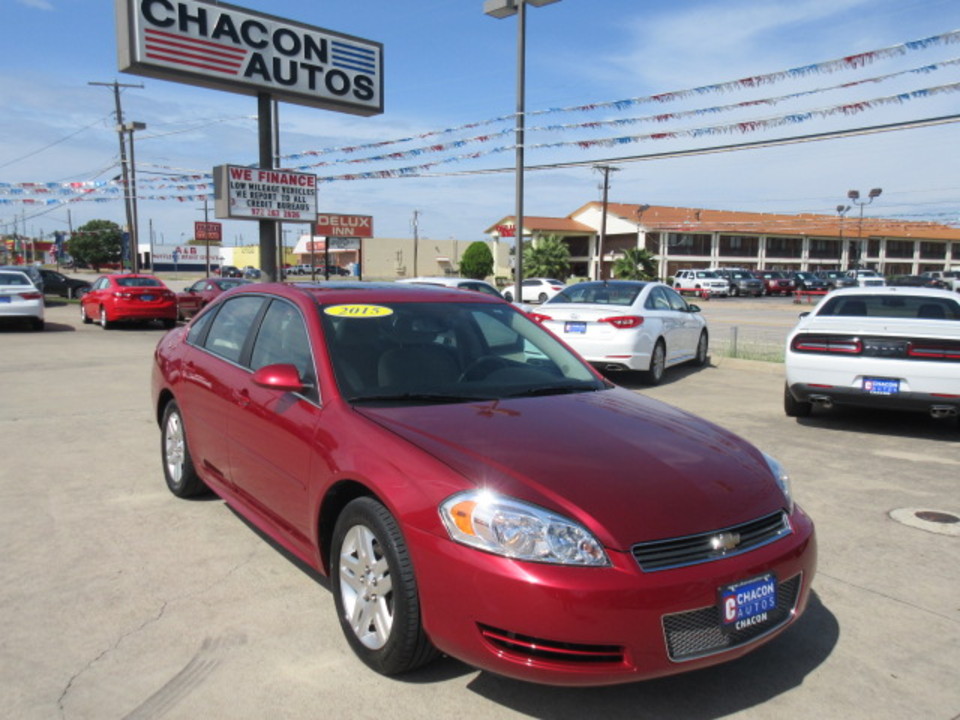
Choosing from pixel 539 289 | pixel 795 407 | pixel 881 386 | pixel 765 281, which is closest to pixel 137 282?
pixel 795 407

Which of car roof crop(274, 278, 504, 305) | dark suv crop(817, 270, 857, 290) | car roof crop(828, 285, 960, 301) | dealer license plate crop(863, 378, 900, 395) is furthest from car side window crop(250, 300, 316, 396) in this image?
dark suv crop(817, 270, 857, 290)

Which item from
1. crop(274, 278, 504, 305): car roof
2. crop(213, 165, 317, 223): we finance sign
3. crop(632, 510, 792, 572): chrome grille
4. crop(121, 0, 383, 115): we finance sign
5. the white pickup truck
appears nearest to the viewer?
crop(632, 510, 792, 572): chrome grille

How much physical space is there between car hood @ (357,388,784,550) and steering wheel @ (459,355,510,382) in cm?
33

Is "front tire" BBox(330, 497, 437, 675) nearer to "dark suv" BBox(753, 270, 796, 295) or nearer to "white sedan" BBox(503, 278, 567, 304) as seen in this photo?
"white sedan" BBox(503, 278, 567, 304)

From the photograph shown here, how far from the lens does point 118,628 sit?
3.40m

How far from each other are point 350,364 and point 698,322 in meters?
10.0

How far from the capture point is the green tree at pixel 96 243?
98.5 m

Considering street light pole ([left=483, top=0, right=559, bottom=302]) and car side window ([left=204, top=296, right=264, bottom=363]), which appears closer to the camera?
car side window ([left=204, top=296, right=264, bottom=363])

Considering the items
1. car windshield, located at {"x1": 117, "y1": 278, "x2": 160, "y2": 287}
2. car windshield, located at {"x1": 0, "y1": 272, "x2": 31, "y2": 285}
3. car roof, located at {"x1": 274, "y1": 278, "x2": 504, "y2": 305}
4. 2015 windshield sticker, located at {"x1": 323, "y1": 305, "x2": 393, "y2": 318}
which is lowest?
car windshield, located at {"x1": 117, "y1": 278, "x2": 160, "y2": 287}

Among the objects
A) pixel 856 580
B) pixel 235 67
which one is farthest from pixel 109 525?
pixel 235 67

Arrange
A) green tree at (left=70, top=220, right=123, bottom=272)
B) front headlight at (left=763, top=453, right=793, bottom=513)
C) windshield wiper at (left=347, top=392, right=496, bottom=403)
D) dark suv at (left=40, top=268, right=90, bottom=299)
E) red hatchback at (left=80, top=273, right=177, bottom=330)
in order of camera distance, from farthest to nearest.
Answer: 1. green tree at (left=70, top=220, right=123, bottom=272)
2. dark suv at (left=40, top=268, right=90, bottom=299)
3. red hatchback at (left=80, top=273, right=177, bottom=330)
4. windshield wiper at (left=347, top=392, right=496, bottom=403)
5. front headlight at (left=763, top=453, right=793, bottom=513)

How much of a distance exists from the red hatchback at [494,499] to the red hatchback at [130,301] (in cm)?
1706

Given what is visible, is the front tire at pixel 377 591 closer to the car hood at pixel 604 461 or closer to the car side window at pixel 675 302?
the car hood at pixel 604 461

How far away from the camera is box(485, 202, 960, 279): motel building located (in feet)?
231
